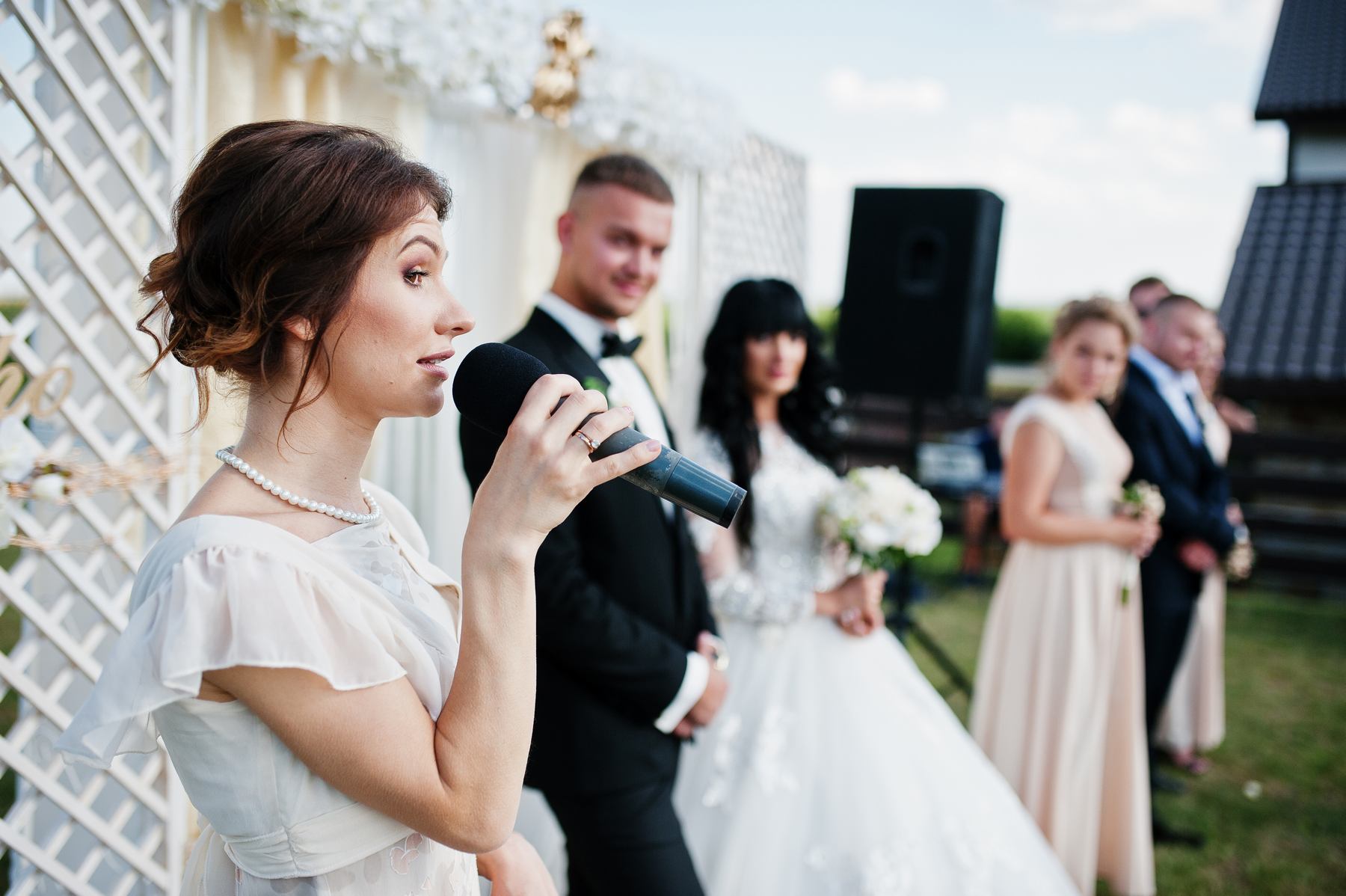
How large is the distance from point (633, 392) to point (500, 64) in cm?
161

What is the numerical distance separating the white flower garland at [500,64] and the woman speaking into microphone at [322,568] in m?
1.83

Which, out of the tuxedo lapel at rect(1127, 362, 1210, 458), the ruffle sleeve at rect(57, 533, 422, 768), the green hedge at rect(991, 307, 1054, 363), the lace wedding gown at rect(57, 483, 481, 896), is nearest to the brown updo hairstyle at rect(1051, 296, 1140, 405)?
the tuxedo lapel at rect(1127, 362, 1210, 458)

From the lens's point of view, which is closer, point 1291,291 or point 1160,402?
point 1160,402

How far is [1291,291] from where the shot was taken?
9852 mm

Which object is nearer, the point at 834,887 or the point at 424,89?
the point at 834,887

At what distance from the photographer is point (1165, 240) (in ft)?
60.3

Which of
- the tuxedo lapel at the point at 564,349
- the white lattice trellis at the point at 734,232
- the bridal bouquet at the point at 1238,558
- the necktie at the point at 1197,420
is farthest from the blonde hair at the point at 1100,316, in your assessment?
the tuxedo lapel at the point at 564,349

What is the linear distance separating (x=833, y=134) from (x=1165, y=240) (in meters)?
6.74

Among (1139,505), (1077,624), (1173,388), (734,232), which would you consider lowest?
(1077,624)

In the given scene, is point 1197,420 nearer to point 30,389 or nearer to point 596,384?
point 596,384

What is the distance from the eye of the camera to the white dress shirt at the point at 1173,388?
3.97 m

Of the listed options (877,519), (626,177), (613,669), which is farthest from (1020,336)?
(613,669)

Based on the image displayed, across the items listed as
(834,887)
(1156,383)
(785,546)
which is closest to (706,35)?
(1156,383)

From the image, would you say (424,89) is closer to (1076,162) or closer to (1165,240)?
(1165,240)
